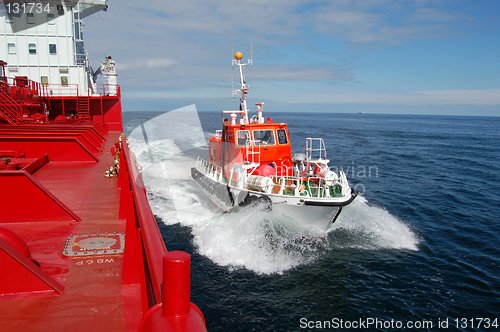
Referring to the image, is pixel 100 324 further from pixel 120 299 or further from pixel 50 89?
pixel 50 89

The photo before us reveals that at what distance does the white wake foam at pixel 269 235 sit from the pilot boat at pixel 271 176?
60cm

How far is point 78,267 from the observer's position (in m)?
3.84

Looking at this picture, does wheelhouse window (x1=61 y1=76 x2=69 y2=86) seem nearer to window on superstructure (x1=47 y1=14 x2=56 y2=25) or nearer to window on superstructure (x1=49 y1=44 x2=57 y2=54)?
window on superstructure (x1=49 y1=44 x2=57 y2=54)

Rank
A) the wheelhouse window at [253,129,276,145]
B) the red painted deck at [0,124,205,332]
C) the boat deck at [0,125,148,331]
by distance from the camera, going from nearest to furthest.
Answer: the red painted deck at [0,124,205,332] → the boat deck at [0,125,148,331] → the wheelhouse window at [253,129,276,145]

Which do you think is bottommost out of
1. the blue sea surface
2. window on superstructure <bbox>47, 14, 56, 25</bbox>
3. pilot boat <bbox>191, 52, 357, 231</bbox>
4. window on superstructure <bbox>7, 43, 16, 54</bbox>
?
the blue sea surface

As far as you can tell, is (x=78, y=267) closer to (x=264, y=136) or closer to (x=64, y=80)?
(x=264, y=136)

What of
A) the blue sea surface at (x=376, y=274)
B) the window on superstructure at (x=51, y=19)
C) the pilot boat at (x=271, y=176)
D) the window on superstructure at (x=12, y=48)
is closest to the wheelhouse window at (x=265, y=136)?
the pilot boat at (x=271, y=176)

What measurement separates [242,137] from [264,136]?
3.50ft

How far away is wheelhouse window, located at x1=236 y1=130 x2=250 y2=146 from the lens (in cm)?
1750

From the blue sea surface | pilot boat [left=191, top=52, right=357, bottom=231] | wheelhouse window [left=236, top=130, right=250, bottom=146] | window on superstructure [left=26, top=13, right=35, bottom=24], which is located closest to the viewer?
the blue sea surface

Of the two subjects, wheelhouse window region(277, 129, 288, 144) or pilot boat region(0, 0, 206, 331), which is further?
wheelhouse window region(277, 129, 288, 144)

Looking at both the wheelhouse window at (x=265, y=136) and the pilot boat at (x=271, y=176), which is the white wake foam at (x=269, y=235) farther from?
the wheelhouse window at (x=265, y=136)

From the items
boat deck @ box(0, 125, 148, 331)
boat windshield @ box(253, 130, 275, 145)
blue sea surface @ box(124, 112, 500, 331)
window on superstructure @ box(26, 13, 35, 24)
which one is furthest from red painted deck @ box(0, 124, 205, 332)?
window on superstructure @ box(26, 13, 35, 24)

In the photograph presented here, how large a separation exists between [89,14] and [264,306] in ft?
96.9
